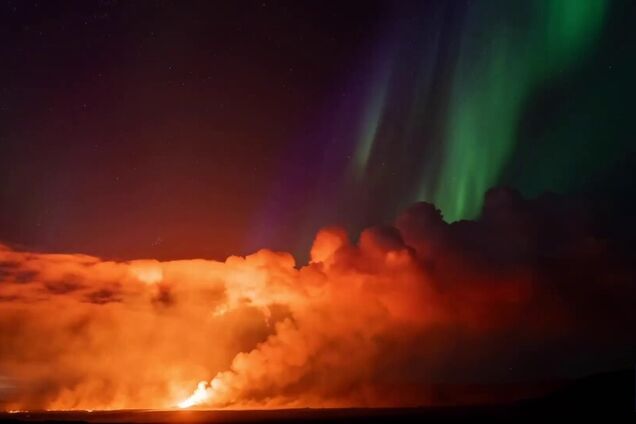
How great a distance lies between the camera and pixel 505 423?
199 metres

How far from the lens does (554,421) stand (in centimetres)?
19125

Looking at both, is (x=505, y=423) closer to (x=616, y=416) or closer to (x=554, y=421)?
(x=554, y=421)

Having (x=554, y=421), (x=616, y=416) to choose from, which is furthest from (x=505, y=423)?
(x=616, y=416)

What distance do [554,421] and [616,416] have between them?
19.4 meters

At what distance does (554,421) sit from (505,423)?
14176 millimetres

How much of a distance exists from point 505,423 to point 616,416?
30716 millimetres
